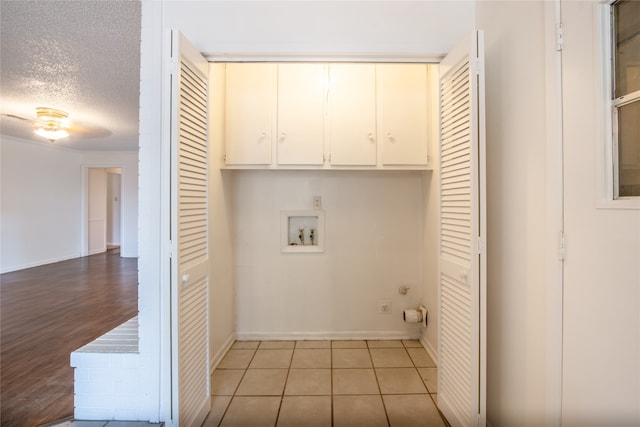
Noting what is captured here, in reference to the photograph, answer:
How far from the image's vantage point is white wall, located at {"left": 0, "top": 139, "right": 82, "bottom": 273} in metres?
4.98

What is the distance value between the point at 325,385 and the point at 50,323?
2966mm

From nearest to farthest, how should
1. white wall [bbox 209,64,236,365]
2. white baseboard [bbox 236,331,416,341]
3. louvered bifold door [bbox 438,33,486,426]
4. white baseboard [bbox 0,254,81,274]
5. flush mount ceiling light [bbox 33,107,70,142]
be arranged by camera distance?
louvered bifold door [bbox 438,33,486,426] → white wall [bbox 209,64,236,365] → white baseboard [bbox 236,331,416,341] → flush mount ceiling light [bbox 33,107,70,142] → white baseboard [bbox 0,254,81,274]

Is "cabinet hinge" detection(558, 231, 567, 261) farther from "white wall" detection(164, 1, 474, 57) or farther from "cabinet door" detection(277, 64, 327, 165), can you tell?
"cabinet door" detection(277, 64, 327, 165)

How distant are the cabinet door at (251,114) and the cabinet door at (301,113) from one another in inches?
3.8

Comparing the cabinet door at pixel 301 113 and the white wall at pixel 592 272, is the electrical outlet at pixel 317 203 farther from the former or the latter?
the white wall at pixel 592 272

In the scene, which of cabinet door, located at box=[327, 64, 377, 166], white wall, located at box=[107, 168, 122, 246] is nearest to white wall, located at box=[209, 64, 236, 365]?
cabinet door, located at box=[327, 64, 377, 166]

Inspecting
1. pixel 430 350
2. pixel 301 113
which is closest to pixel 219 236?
pixel 301 113

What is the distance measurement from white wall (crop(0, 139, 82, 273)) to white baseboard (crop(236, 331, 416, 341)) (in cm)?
524

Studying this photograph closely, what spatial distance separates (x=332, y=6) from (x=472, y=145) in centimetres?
104

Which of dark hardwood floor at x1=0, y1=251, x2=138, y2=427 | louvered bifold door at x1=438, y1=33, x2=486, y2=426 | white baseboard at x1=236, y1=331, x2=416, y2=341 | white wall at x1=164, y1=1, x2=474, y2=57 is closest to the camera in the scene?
louvered bifold door at x1=438, y1=33, x2=486, y2=426

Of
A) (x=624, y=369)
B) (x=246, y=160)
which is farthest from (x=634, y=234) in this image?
(x=246, y=160)

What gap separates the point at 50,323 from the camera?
296 centimetres

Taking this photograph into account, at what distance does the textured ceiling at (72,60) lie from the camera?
1834 millimetres

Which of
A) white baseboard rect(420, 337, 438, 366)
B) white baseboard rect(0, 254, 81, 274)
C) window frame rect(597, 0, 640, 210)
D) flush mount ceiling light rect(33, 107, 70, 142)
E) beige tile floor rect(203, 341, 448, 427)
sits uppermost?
flush mount ceiling light rect(33, 107, 70, 142)
